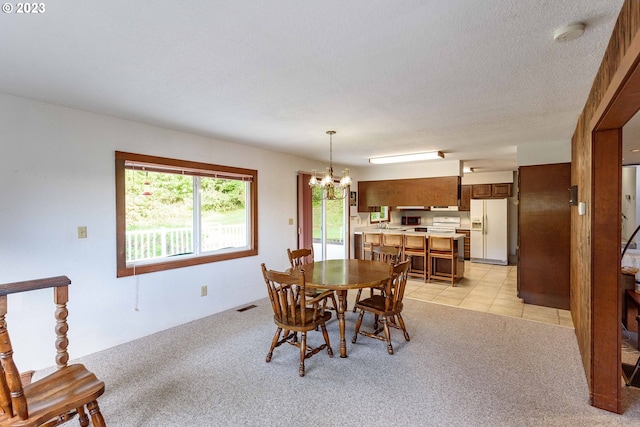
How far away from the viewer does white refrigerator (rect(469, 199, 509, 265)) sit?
7180mm

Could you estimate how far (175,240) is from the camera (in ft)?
12.3

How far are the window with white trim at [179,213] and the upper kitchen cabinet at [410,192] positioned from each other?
313 centimetres

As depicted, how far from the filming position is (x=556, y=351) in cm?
289

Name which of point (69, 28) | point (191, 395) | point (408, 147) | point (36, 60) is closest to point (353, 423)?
point (191, 395)

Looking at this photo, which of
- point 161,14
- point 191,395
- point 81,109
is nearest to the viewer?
point 161,14

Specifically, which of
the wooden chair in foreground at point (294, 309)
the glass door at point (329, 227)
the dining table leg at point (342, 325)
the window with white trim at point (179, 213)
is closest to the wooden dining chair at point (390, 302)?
the dining table leg at point (342, 325)

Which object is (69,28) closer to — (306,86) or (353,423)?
(306,86)

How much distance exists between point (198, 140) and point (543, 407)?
419 cm

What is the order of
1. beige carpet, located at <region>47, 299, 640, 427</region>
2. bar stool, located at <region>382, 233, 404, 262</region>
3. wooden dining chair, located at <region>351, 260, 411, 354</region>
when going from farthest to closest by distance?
bar stool, located at <region>382, 233, 404, 262</region>
wooden dining chair, located at <region>351, 260, 411, 354</region>
beige carpet, located at <region>47, 299, 640, 427</region>

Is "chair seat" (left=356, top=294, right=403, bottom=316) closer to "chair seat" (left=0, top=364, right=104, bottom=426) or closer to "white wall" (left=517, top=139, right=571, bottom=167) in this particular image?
"chair seat" (left=0, top=364, right=104, bottom=426)

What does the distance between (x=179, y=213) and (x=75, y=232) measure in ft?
3.55

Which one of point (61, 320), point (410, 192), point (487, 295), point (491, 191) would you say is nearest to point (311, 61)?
point (61, 320)

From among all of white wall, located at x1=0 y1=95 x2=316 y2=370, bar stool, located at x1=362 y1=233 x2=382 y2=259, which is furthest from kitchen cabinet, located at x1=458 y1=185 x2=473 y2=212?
white wall, located at x1=0 y1=95 x2=316 y2=370

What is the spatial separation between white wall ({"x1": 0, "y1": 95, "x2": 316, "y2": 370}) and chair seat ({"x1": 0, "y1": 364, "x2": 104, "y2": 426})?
51.4 inches
